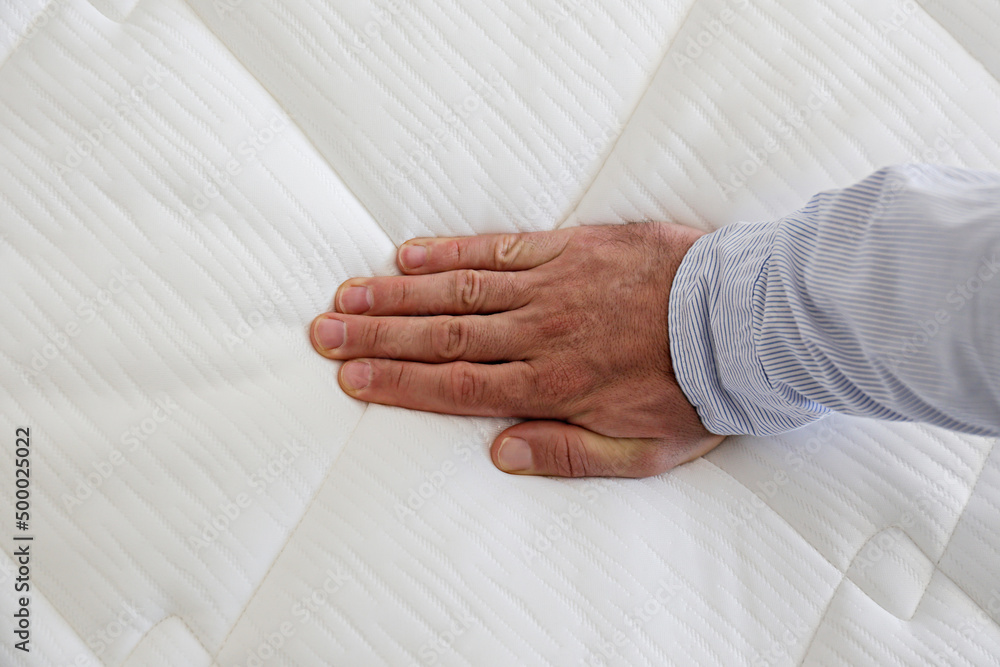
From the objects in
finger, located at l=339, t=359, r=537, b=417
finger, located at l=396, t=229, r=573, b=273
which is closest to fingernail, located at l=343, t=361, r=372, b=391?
finger, located at l=339, t=359, r=537, b=417

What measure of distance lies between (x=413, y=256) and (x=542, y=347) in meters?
0.19

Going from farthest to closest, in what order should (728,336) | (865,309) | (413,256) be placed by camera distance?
(413,256)
(728,336)
(865,309)

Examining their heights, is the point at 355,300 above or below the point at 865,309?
above

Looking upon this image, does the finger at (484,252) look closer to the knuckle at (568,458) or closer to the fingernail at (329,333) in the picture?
the fingernail at (329,333)

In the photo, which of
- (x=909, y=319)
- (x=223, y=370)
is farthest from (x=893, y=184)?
(x=223, y=370)

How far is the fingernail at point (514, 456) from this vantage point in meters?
0.72

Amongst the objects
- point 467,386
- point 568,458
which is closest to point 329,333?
point 467,386

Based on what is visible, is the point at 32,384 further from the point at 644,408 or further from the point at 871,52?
the point at 871,52

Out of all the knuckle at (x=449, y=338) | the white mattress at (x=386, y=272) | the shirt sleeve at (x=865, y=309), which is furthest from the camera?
the knuckle at (x=449, y=338)

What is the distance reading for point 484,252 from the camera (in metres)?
0.78

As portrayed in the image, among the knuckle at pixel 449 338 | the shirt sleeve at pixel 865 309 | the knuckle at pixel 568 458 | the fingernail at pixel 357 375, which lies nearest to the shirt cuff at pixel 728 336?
the shirt sleeve at pixel 865 309

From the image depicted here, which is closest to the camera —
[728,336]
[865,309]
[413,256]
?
[865,309]

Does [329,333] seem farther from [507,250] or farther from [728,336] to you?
[728,336]

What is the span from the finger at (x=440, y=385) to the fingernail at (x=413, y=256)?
4.9 inches
